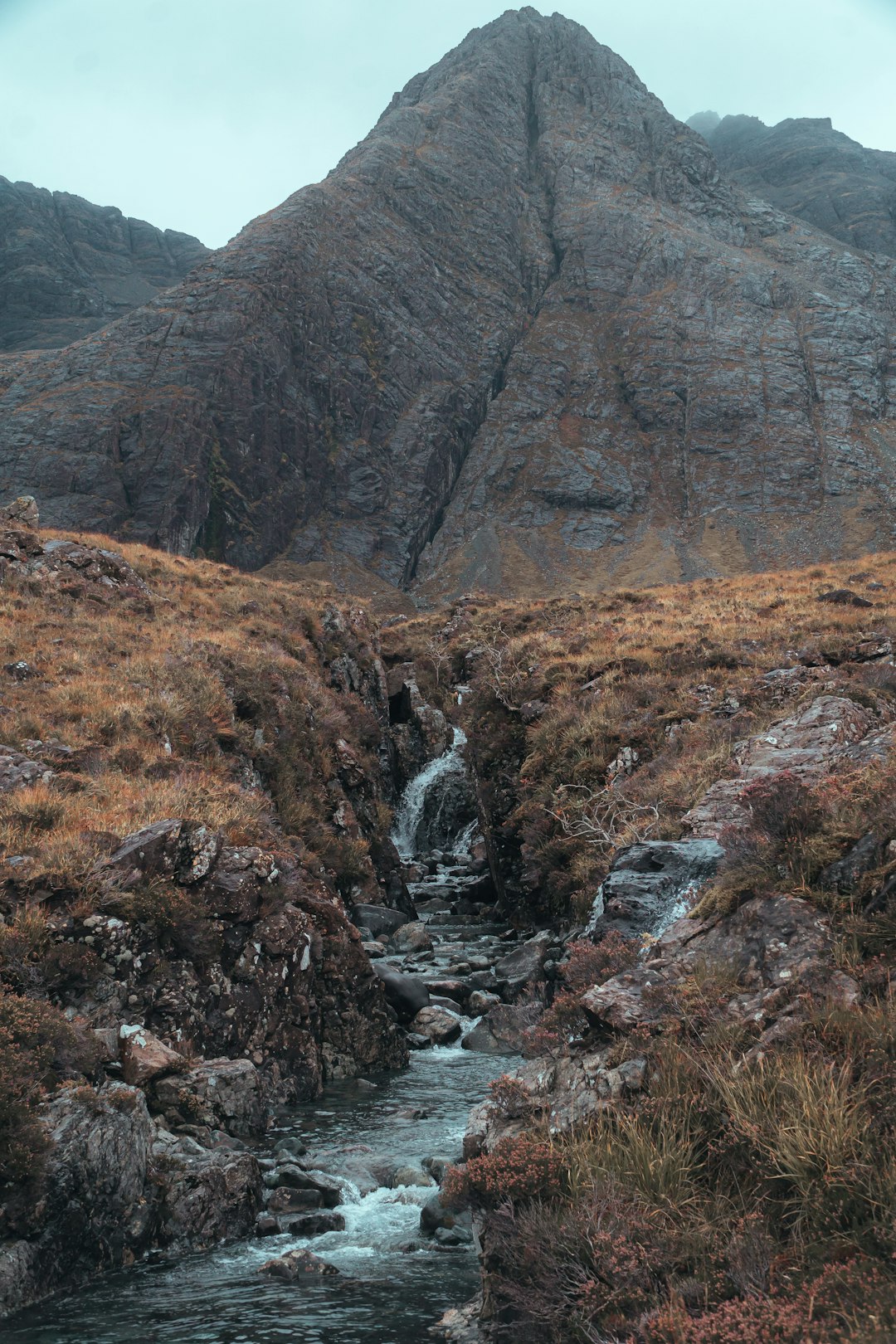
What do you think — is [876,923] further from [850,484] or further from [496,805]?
[850,484]

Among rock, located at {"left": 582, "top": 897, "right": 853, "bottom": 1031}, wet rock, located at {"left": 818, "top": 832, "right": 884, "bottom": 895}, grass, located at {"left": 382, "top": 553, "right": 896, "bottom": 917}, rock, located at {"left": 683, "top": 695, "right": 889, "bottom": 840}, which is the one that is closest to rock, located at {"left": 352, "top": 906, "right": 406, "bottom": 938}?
grass, located at {"left": 382, "top": 553, "right": 896, "bottom": 917}

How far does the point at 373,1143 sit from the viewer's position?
469 inches

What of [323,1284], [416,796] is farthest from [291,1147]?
[416,796]

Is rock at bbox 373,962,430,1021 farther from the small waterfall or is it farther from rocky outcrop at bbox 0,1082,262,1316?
the small waterfall

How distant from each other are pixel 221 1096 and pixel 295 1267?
3.14 metres

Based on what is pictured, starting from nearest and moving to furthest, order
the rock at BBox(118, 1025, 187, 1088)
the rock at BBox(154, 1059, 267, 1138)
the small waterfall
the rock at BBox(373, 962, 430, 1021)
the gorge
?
the gorge, the rock at BBox(118, 1025, 187, 1088), the rock at BBox(154, 1059, 267, 1138), the rock at BBox(373, 962, 430, 1021), the small waterfall

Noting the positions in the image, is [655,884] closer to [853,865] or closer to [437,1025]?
[853,865]

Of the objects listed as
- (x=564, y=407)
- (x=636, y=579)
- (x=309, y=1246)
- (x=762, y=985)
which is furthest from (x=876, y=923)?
(x=564, y=407)

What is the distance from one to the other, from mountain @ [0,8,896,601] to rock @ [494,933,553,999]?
107 metres

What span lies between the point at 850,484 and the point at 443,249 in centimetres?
9402

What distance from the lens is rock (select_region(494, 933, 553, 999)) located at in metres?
17.9

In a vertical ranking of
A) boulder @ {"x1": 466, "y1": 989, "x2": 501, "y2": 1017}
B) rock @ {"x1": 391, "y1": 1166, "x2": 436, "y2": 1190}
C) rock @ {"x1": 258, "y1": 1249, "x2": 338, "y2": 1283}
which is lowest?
boulder @ {"x1": 466, "y1": 989, "x2": 501, "y2": 1017}

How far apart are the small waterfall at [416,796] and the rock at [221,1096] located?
22.7m

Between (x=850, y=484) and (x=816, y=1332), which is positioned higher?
(x=850, y=484)
